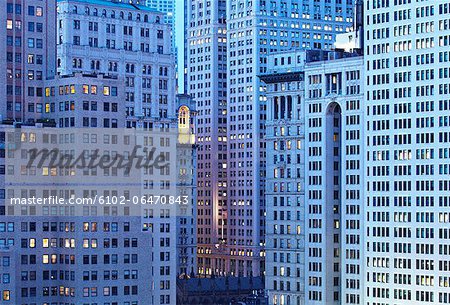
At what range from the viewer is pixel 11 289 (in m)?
199

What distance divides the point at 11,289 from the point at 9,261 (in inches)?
153

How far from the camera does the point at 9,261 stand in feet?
655
